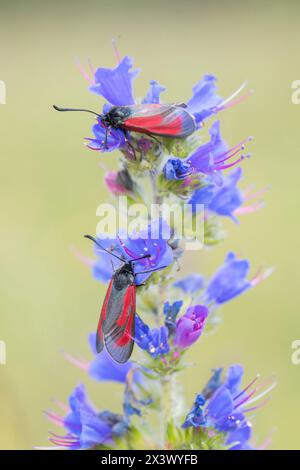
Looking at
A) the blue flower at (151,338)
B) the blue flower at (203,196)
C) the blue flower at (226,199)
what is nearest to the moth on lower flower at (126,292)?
the blue flower at (151,338)

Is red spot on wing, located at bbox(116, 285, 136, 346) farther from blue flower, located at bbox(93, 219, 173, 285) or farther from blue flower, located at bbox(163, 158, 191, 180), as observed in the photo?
blue flower, located at bbox(163, 158, 191, 180)

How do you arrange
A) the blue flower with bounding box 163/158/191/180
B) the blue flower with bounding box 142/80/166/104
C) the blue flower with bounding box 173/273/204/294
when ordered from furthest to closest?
1. the blue flower with bounding box 173/273/204/294
2. the blue flower with bounding box 142/80/166/104
3. the blue flower with bounding box 163/158/191/180

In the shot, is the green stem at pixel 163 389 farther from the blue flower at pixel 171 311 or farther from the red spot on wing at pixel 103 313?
the red spot on wing at pixel 103 313

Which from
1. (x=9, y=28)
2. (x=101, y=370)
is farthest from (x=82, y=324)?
(x=9, y=28)

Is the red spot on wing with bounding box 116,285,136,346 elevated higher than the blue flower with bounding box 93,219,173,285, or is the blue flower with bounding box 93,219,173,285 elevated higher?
the blue flower with bounding box 93,219,173,285

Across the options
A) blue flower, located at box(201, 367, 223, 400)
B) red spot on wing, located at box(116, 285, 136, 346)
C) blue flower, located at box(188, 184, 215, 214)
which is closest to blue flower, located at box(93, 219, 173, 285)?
red spot on wing, located at box(116, 285, 136, 346)
